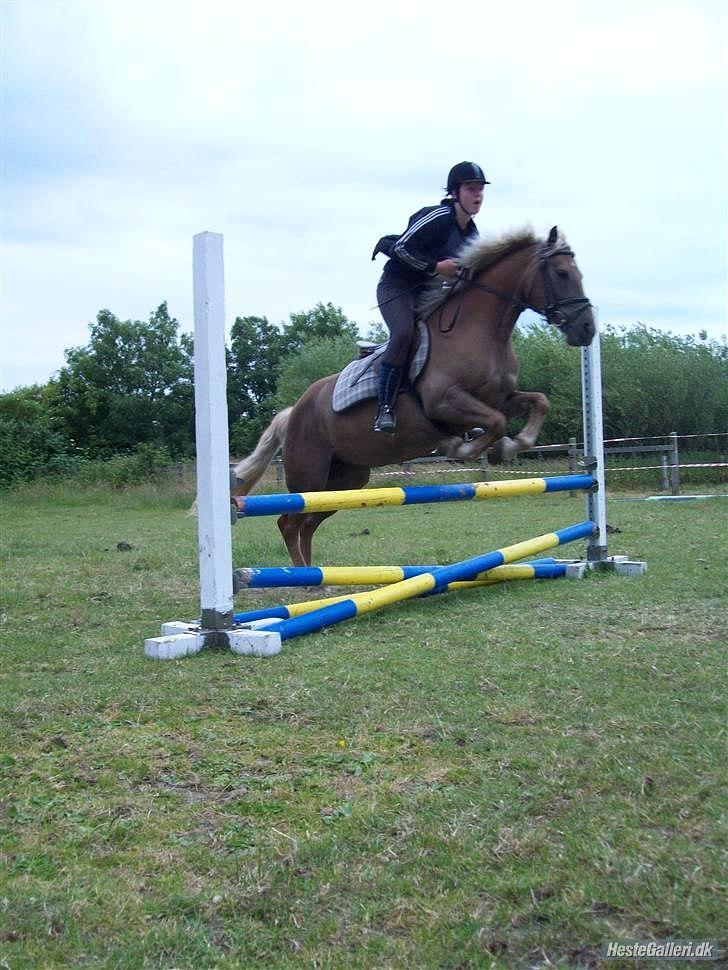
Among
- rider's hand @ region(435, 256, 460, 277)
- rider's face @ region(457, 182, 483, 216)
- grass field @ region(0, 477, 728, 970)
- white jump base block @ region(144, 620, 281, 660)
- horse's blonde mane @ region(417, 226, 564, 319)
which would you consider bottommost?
grass field @ region(0, 477, 728, 970)

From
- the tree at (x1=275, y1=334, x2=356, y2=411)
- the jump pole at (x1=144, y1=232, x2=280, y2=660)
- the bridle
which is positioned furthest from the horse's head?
the tree at (x1=275, y1=334, x2=356, y2=411)

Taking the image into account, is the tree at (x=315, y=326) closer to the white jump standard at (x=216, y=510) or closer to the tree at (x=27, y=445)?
the tree at (x=27, y=445)

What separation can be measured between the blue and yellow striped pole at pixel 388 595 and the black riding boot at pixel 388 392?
0.87 metres

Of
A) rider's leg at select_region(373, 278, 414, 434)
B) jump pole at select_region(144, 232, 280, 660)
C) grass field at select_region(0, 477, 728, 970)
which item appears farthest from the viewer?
rider's leg at select_region(373, 278, 414, 434)

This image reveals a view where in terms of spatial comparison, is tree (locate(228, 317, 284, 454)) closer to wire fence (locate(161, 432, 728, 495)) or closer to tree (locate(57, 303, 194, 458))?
tree (locate(57, 303, 194, 458))

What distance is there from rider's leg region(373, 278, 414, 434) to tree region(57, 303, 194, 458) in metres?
37.9

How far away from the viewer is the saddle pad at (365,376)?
5.10 meters

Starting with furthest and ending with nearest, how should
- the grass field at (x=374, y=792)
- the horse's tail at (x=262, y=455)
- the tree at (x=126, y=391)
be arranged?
the tree at (x=126, y=391)
the horse's tail at (x=262, y=455)
the grass field at (x=374, y=792)

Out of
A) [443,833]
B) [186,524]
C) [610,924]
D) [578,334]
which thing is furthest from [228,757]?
[186,524]

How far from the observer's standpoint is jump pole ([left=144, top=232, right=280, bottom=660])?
4074mm

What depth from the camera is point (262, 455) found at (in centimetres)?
603

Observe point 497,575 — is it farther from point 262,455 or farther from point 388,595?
point 262,455

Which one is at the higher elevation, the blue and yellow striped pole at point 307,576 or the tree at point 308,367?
the tree at point 308,367

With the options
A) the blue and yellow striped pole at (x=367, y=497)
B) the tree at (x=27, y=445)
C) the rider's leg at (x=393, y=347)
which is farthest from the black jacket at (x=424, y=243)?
the tree at (x=27, y=445)
